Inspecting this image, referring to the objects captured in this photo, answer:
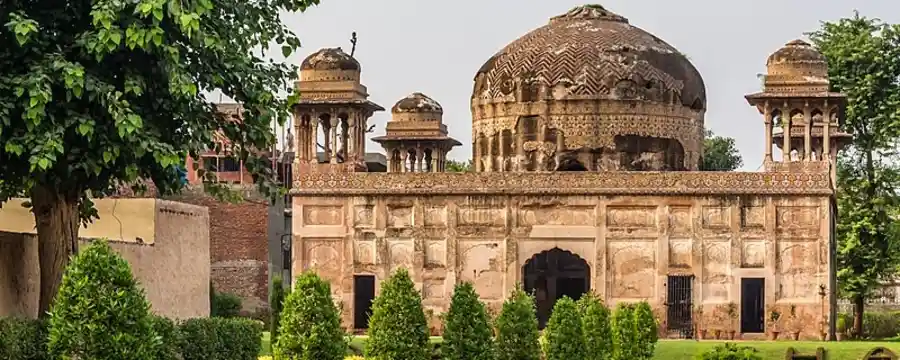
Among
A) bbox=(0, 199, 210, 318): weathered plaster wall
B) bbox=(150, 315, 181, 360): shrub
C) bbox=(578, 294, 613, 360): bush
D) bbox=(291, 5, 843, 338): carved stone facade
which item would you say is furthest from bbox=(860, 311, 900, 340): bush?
bbox=(150, 315, 181, 360): shrub

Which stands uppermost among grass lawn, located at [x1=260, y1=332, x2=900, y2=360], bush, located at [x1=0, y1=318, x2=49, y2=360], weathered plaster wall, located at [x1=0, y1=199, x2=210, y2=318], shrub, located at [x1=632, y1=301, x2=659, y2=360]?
weathered plaster wall, located at [x1=0, y1=199, x2=210, y2=318]

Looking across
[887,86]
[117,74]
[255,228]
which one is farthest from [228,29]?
[255,228]

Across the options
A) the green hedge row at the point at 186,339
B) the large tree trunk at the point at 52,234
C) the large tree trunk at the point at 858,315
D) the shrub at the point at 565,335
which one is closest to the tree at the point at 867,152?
the large tree trunk at the point at 858,315

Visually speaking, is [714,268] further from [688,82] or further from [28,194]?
[28,194]

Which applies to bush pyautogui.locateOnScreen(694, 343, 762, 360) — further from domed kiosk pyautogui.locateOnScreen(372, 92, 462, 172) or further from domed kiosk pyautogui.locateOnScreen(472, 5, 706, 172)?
domed kiosk pyautogui.locateOnScreen(372, 92, 462, 172)

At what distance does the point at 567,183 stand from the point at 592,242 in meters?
1.18

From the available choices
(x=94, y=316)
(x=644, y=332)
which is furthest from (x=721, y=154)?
(x=94, y=316)

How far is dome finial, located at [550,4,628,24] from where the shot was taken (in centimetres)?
3825

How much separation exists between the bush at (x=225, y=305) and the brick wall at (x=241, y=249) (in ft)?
3.30

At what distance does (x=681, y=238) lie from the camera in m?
34.4

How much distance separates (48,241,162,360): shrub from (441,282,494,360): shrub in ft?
24.7

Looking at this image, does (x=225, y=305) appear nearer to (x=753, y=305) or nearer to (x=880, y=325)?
(x=753, y=305)

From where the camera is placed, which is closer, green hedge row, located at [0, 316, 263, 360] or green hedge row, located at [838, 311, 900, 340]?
Result: green hedge row, located at [0, 316, 263, 360]

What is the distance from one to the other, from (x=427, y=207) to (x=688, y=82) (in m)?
6.09
